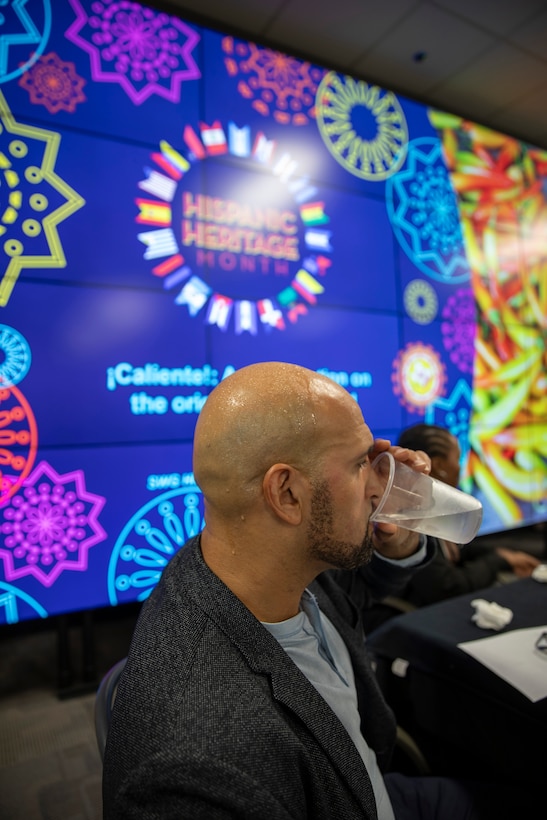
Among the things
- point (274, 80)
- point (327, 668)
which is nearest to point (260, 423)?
point (327, 668)

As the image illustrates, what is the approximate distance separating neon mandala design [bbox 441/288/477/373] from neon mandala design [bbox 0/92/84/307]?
7.49 feet

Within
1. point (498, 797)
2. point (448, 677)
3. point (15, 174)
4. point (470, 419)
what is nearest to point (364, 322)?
point (470, 419)

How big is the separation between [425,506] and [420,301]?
2.36 meters

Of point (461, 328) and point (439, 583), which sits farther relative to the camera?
point (461, 328)

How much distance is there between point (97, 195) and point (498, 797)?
7.92ft

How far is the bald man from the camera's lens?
0.65 meters

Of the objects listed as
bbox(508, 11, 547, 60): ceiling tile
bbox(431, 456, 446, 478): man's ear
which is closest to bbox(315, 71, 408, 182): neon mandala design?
bbox(508, 11, 547, 60): ceiling tile

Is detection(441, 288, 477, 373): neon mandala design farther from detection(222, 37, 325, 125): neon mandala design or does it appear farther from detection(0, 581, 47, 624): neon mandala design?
detection(0, 581, 47, 624): neon mandala design

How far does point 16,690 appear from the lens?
228 centimetres

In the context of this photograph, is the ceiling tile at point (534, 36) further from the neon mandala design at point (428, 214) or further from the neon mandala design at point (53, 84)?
the neon mandala design at point (53, 84)

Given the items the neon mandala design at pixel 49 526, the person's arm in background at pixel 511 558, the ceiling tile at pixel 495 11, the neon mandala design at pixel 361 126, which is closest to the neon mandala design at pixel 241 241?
the neon mandala design at pixel 361 126

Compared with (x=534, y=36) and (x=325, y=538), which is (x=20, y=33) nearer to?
(x=325, y=538)

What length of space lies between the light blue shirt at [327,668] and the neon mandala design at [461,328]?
2.56 metres

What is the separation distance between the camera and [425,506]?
3.34 feet
